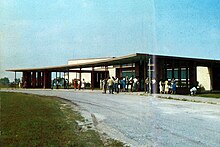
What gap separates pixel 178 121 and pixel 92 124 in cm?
285

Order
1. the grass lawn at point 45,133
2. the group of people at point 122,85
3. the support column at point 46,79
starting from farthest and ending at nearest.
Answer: the support column at point 46,79
the group of people at point 122,85
the grass lawn at point 45,133

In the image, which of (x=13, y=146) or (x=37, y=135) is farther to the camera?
(x=37, y=135)

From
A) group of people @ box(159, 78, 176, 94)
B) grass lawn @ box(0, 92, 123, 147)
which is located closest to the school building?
group of people @ box(159, 78, 176, 94)

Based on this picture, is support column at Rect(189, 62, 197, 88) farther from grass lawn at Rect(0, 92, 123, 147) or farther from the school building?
grass lawn at Rect(0, 92, 123, 147)

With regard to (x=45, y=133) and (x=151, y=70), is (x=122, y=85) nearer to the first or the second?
(x=151, y=70)

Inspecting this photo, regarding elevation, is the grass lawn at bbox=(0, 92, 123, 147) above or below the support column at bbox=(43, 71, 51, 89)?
below

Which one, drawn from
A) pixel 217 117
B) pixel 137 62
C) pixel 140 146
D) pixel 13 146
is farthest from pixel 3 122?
pixel 137 62

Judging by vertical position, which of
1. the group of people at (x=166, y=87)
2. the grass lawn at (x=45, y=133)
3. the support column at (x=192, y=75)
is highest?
the support column at (x=192, y=75)

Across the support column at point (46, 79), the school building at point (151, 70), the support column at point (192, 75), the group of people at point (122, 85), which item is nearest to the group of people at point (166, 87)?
the school building at point (151, 70)

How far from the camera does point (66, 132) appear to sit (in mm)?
8141

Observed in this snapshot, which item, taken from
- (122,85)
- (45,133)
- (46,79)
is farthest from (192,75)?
(45,133)

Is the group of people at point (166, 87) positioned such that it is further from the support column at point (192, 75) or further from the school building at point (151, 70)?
the support column at point (192, 75)

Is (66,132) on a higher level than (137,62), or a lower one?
lower

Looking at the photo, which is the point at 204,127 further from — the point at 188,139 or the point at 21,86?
the point at 21,86
